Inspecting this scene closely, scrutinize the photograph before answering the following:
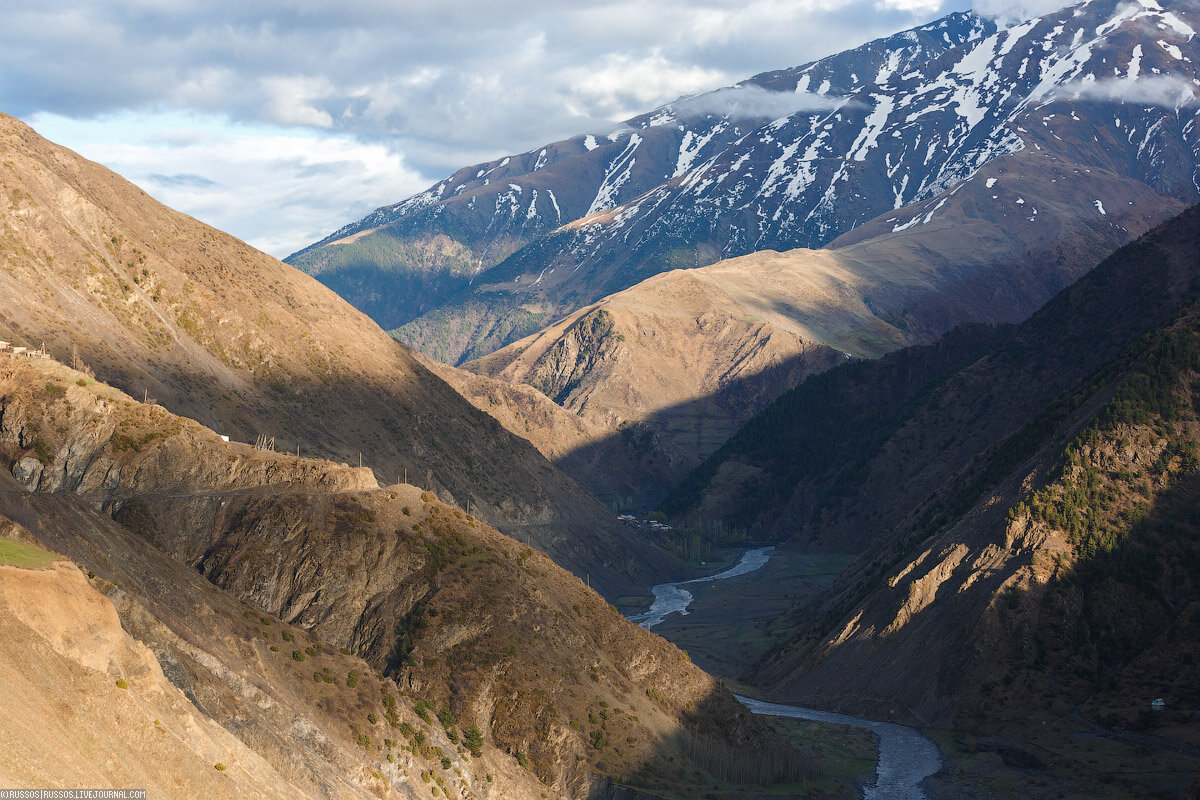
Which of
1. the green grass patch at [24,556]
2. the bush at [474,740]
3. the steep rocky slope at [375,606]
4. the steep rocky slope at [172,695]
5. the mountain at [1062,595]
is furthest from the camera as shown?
the mountain at [1062,595]

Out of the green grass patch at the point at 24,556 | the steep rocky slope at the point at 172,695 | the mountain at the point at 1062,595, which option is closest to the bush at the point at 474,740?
the steep rocky slope at the point at 172,695

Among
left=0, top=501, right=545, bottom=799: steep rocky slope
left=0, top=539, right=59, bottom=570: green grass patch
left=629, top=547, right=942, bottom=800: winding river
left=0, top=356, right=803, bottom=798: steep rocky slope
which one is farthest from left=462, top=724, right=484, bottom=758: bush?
left=629, top=547, right=942, bottom=800: winding river

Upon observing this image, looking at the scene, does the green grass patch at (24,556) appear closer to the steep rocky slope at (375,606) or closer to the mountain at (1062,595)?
the steep rocky slope at (375,606)

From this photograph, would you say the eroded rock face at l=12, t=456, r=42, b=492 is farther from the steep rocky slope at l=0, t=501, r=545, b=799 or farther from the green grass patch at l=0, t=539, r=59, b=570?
the green grass patch at l=0, t=539, r=59, b=570

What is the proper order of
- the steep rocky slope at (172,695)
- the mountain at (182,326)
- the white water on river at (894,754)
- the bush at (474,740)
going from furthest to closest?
the mountain at (182,326) < the white water on river at (894,754) < the bush at (474,740) < the steep rocky slope at (172,695)

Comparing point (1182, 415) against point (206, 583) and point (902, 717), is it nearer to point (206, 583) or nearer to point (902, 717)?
point (902, 717)

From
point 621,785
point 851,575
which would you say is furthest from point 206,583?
point 851,575

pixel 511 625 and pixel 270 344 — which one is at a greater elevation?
pixel 270 344
